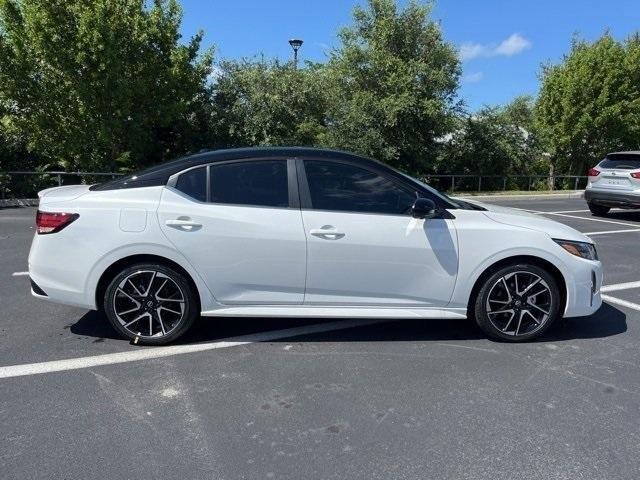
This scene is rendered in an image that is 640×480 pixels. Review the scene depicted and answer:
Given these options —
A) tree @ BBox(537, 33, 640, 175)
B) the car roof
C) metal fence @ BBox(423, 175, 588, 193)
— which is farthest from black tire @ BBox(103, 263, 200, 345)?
tree @ BBox(537, 33, 640, 175)

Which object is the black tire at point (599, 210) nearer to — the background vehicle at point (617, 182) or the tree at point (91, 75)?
the background vehicle at point (617, 182)

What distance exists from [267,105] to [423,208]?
50.3 feet

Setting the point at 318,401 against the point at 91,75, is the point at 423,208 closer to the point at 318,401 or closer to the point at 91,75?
the point at 318,401

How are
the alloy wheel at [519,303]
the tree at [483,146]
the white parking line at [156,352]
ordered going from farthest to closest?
the tree at [483,146], the alloy wheel at [519,303], the white parking line at [156,352]

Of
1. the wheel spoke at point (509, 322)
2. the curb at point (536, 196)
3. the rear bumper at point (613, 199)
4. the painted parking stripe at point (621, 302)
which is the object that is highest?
the rear bumper at point (613, 199)

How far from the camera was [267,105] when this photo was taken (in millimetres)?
18562

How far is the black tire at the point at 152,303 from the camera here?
4.16 metres

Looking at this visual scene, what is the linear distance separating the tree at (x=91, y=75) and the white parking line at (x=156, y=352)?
1123cm

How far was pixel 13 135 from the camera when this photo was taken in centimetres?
1563

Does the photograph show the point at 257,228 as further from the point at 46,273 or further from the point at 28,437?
the point at 28,437

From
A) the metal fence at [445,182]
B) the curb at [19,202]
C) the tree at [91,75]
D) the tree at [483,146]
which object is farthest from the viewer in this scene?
the tree at [483,146]

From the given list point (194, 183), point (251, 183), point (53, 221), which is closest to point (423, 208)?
point (251, 183)

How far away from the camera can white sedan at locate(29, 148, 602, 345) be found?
4109 mm

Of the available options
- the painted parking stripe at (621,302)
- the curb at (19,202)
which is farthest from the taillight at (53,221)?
the curb at (19,202)
